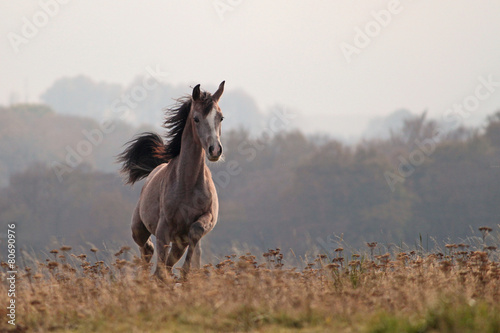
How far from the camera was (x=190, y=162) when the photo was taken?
31.3 feet

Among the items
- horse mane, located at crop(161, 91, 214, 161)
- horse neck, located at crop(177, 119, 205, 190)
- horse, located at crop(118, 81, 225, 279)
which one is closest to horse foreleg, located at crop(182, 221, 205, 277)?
horse, located at crop(118, 81, 225, 279)

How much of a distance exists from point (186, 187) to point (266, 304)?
3160 mm

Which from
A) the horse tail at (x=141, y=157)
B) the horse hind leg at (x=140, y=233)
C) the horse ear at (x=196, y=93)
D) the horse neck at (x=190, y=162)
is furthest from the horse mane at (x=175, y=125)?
the horse tail at (x=141, y=157)

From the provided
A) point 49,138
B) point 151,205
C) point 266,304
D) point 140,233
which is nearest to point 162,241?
point 151,205

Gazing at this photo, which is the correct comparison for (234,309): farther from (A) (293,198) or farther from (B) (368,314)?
(A) (293,198)

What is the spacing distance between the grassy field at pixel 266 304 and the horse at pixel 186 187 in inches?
46.8

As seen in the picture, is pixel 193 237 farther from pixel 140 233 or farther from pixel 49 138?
pixel 49 138

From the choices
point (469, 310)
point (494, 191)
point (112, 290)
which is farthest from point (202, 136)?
point (494, 191)

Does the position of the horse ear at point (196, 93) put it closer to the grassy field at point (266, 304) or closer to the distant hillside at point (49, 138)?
the grassy field at point (266, 304)

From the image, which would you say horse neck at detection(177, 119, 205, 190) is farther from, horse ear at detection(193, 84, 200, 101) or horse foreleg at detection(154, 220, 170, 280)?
horse foreleg at detection(154, 220, 170, 280)

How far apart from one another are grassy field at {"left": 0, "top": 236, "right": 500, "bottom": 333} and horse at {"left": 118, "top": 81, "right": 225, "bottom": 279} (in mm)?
1189

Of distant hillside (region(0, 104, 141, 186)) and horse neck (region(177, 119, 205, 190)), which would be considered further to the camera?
distant hillside (region(0, 104, 141, 186))

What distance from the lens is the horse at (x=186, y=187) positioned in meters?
9.03

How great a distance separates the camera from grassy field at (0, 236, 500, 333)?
5852 millimetres
